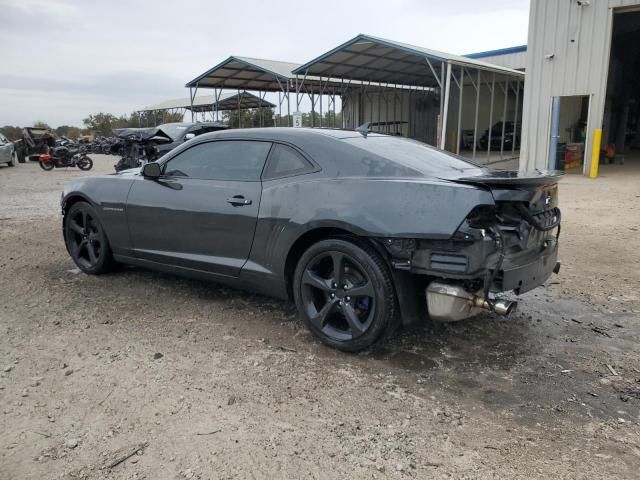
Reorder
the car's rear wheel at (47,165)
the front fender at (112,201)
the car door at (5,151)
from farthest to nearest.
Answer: the car door at (5,151) → the car's rear wheel at (47,165) → the front fender at (112,201)

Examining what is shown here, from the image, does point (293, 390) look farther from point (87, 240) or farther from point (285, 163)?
point (87, 240)

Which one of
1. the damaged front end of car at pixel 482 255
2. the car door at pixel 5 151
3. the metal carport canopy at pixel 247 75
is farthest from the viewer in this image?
the metal carport canopy at pixel 247 75

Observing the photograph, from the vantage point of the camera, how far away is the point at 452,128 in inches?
1141

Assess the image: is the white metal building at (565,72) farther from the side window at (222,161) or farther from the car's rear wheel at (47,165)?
the car's rear wheel at (47,165)

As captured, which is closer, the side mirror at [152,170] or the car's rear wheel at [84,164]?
the side mirror at [152,170]

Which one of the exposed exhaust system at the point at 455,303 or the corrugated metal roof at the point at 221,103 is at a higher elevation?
the corrugated metal roof at the point at 221,103

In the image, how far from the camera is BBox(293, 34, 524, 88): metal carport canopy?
1648 cm

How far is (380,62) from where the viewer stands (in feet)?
66.9

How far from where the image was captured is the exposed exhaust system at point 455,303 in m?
3.04

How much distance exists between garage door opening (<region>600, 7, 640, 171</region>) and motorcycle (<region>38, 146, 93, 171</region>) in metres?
19.8

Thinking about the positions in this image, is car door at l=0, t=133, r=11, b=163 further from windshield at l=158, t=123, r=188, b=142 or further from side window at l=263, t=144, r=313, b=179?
side window at l=263, t=144, r=313, b=179

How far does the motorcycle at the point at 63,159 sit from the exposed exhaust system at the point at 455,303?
18.7m

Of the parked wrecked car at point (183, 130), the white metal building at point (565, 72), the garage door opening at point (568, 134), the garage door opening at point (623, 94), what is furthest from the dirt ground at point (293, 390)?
the garage door opening at point (623, 94)

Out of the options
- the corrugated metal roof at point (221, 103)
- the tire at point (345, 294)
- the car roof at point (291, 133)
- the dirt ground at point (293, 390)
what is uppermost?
the corrugated metal roof at point (221, 103)
